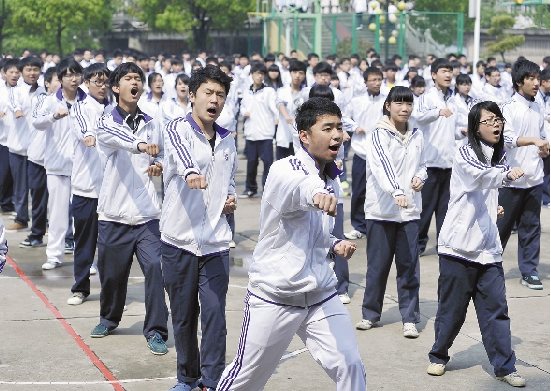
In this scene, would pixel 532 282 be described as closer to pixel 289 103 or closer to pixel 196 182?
pixel 289 103

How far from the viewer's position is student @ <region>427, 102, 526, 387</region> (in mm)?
6570

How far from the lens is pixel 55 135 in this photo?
33.4 ft

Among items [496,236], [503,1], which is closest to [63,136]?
[496,236]

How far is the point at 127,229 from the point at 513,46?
3830 centimetres

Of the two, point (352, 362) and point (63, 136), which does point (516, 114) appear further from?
point (352, 362)

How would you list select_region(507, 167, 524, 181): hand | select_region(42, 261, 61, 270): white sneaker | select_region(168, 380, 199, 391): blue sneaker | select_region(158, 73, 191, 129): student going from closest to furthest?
1. select_region(168, 380, 199, 391): blue sneaker
2. select_region(507, 167, 524, 181): hand
3. select_region(42, 261, 61, 270): white sneaker
4. select_region(158, 73, 191, 129): student

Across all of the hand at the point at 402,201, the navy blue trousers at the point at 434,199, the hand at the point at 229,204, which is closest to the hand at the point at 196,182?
the hand at the point at 229,204

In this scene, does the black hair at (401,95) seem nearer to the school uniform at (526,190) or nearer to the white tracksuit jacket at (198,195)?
the white tracksuit jacket at (198,195)

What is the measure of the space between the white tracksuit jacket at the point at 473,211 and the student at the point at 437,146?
3.63 meters

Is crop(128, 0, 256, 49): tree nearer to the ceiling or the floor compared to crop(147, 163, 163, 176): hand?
nearer to the ceiling

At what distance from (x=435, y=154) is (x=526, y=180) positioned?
1.56 metres

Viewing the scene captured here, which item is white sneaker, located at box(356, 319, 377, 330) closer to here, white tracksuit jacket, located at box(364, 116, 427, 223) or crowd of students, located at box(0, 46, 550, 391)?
crowd of students, located at box(0, 46, 550, 391)

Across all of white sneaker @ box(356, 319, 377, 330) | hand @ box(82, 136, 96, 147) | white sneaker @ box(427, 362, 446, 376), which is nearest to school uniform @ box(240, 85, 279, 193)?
hand @ box(82, 136, 96, 147)

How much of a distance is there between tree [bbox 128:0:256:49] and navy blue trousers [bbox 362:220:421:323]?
35285mm
